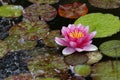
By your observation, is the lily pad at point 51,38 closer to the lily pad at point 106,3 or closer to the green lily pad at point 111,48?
the green lily pad at point 111,48

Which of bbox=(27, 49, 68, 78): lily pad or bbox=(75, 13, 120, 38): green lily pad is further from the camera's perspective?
bbox=(75, 13, 120, 38): green lily pad

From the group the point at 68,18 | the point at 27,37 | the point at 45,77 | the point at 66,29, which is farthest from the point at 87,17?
the point at 45,77

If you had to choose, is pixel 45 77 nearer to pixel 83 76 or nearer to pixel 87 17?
pixel 83 76

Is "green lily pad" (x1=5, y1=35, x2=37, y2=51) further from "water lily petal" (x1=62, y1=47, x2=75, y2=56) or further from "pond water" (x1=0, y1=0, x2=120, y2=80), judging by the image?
"water lily petal" (x1=62, y1=47, x2=75, y2=56)

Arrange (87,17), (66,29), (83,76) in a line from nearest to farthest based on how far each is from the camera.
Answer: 1. (83,76)
2. (66,29)
3. (87,17)

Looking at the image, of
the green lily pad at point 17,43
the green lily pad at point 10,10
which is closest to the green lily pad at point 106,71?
the green lily pad at point 17,43

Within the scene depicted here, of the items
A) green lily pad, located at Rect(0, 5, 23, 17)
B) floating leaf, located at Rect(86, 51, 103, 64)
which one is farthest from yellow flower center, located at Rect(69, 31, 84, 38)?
green lily pad, located at Rect(0, 5, 23, 17)

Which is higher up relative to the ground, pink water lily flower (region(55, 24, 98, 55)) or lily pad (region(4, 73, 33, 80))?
pink water lily flower (region(55, 24, 98, 55))
